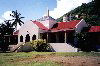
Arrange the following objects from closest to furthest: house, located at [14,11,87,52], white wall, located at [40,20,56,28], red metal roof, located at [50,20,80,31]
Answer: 1. house, located at [14,11,87,52]
2. red metal roof, located at [50,20,80,31]
3. white wall, located at [40,20,56,28]

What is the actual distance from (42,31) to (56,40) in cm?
329

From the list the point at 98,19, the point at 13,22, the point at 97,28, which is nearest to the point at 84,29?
the point at 97,28

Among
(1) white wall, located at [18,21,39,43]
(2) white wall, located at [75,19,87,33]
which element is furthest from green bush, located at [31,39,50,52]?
(2) white wall, located at [75,19,87,33]

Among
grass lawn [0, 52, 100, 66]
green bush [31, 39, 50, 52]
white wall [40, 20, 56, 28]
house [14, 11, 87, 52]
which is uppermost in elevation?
white wall [40, 20, 56, 28]

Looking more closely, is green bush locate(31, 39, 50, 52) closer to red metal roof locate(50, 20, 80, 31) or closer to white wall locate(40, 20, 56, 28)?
red metal roof locate(50, 20, 80, 31)

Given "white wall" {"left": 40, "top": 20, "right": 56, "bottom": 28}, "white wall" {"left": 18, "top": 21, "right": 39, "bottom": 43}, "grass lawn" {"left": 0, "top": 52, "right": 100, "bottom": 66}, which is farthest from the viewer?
"white wall" {"left": 40, "top": 20, "right": 56, "bottom": 28}

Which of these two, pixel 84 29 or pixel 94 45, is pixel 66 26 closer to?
pixel 84 29

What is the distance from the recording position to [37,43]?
30969 mm

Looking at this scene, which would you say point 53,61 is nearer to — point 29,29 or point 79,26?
point 79,26

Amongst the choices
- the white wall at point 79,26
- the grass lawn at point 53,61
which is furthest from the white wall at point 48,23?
the grass lawn at point 53,61

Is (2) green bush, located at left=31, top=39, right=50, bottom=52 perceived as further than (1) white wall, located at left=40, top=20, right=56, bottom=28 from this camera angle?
No

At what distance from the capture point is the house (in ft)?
108

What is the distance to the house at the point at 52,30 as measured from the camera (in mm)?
32781

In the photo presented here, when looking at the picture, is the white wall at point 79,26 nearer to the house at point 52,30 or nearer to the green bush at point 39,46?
the house at point 52,30
